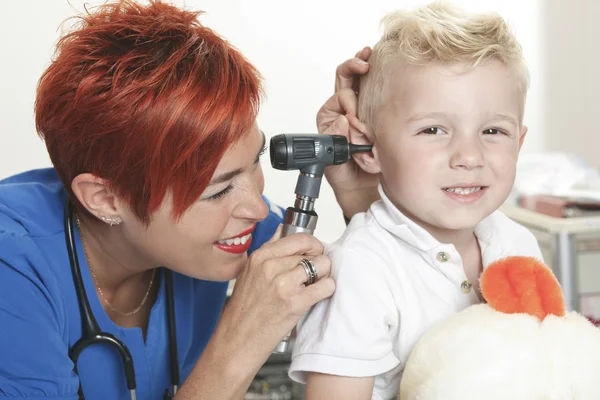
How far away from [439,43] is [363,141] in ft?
0.71

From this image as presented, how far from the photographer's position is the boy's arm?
1.02 m

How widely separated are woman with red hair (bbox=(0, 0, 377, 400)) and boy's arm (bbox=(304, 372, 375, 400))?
115mm

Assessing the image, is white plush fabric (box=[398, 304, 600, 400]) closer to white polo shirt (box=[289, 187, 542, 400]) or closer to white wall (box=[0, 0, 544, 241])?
white polo shirt (box=[289, 187, 542, 400])

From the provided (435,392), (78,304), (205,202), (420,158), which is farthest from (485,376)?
(78,304)

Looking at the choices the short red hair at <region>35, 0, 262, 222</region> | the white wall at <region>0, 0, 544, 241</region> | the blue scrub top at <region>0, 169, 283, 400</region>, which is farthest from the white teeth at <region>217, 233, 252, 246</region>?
the white wall at <region>0, 0, 544, 241</region>

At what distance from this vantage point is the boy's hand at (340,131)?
1.27 m

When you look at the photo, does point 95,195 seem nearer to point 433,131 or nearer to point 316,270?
point 316,270

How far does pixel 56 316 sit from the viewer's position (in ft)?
4.09

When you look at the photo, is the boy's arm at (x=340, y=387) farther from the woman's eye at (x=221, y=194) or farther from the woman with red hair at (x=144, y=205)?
the woman's eye at (x=221, y=194)

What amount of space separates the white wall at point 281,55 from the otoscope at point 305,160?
4.70 ft

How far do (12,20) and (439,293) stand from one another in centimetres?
179

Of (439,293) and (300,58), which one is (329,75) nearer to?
(300,58)

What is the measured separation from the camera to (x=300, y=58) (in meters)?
2.57

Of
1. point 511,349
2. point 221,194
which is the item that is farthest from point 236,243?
point 511,349
